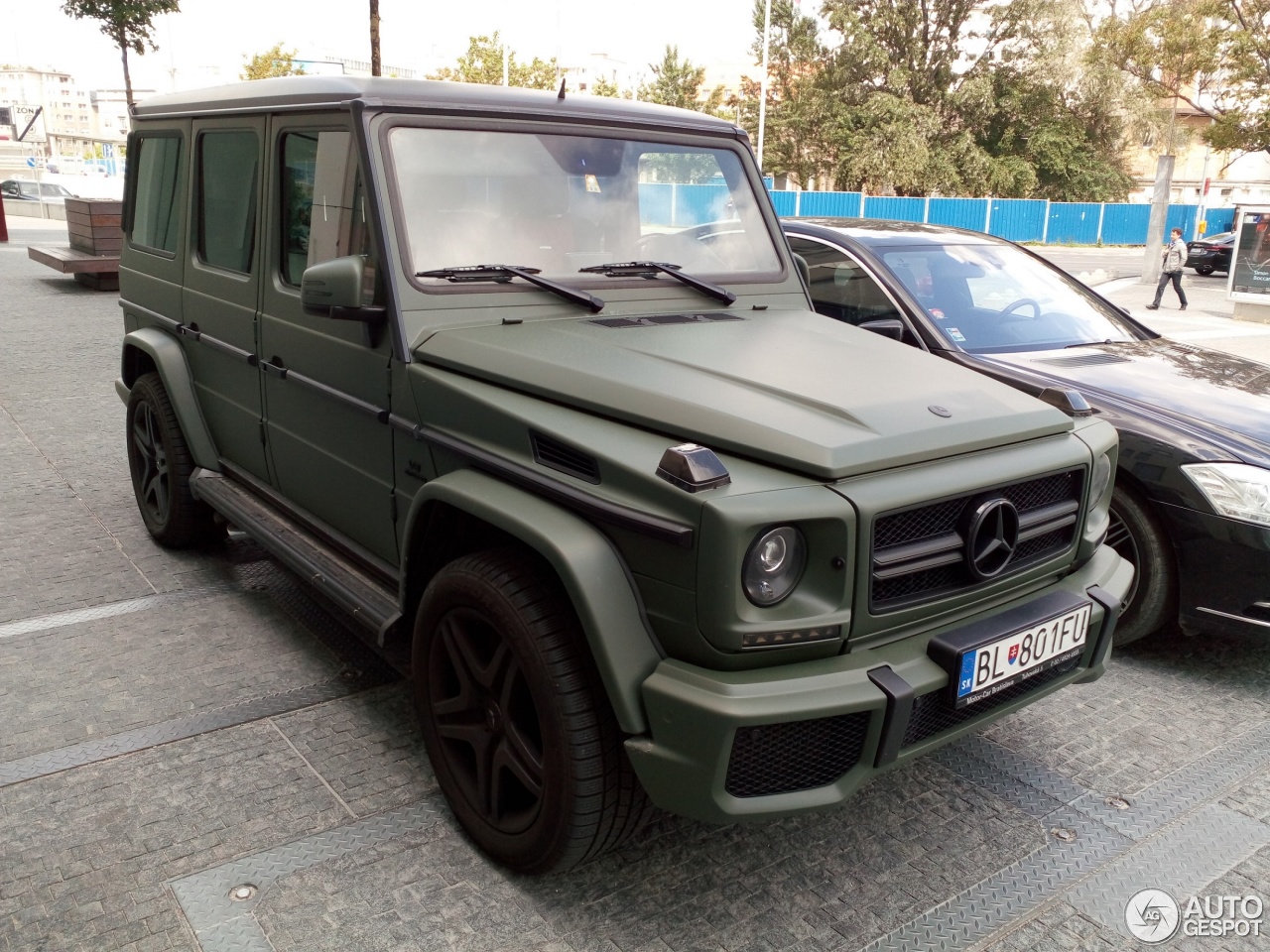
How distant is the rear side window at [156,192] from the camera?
470cm

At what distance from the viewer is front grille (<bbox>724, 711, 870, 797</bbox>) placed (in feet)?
7.42

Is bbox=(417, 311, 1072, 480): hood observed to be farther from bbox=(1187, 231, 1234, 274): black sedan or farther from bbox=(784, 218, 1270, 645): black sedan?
bbox=(1187, 231, 1234, 274): black sedan

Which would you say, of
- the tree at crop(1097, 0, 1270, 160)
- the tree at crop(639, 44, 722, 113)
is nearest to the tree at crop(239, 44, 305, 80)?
the tree at crop(639, 44, 722, 113)

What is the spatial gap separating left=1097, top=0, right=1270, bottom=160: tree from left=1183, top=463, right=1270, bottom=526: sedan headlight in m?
28.2

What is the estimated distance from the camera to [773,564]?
7.50 feet

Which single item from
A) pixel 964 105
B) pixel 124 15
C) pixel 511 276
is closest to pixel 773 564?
pixel 511 276

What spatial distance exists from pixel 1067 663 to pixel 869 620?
789 millimetres

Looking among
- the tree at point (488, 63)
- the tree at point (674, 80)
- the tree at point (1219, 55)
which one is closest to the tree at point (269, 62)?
the tree at point (488, 63)

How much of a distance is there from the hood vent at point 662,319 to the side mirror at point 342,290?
67cm

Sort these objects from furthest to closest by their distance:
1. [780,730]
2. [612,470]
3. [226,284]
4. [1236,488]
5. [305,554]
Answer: [226,284] → [1236,488] → [305,554] → [612,470] → [780,730]

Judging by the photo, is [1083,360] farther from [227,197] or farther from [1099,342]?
[227,197]

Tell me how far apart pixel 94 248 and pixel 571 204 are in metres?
13.9

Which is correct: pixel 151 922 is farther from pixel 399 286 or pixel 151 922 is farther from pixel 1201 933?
pixel 1201 933

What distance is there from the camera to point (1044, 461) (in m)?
2.73
